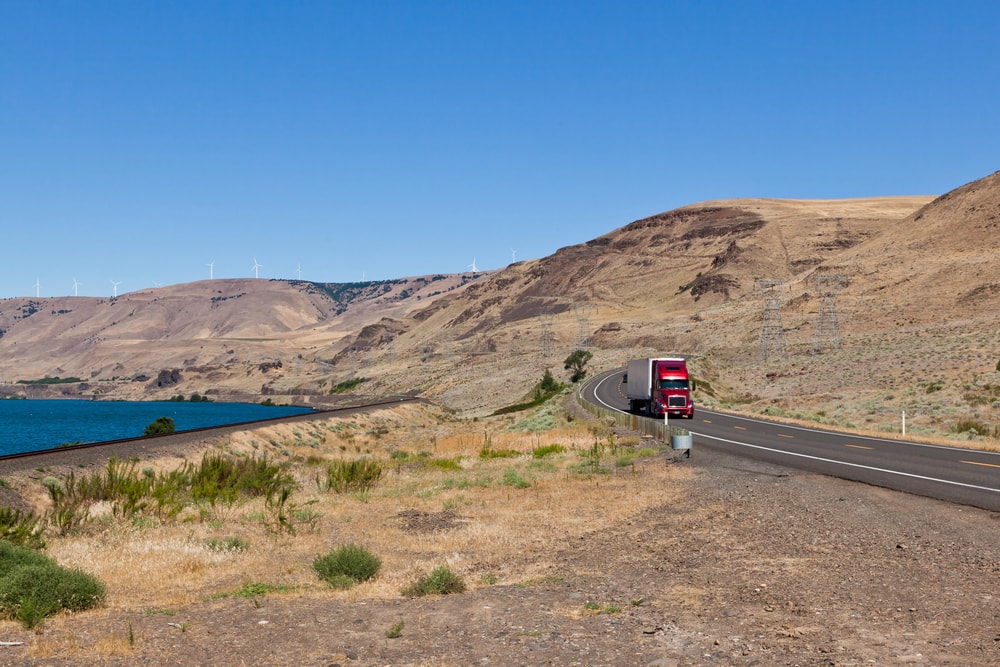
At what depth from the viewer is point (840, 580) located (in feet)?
34.3

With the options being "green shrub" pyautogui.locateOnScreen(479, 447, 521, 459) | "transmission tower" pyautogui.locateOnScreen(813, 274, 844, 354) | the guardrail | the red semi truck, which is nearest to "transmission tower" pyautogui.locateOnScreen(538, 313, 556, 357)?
"transmission tower" pyautogui.locateOnScreen(813, 274, 844, 354)

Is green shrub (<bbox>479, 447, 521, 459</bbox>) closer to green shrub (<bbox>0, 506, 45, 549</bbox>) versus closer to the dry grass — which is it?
the dry grass

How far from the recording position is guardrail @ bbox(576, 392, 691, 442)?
99.2 feet

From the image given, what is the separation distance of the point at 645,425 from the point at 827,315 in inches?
3462

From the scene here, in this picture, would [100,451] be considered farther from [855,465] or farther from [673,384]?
[673,384]

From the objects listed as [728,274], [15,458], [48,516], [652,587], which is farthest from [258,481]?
[728,274]

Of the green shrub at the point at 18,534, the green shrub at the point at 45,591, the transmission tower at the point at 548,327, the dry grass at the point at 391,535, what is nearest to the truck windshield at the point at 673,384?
the dry grass at the point at 391,535

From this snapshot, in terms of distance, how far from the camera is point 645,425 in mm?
35781

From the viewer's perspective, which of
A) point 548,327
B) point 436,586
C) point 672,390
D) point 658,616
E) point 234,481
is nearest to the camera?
point 658,616

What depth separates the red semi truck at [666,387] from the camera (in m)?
45.7

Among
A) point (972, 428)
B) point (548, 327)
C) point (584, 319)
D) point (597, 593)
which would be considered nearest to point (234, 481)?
point (597, 593)

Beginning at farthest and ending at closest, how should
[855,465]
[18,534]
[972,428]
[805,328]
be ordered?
[805,328], [972,428], [855,465], [18,534]

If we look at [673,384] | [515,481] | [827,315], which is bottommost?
[515,481]

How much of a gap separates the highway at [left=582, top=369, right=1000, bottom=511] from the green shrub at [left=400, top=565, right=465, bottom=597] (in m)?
10.5
